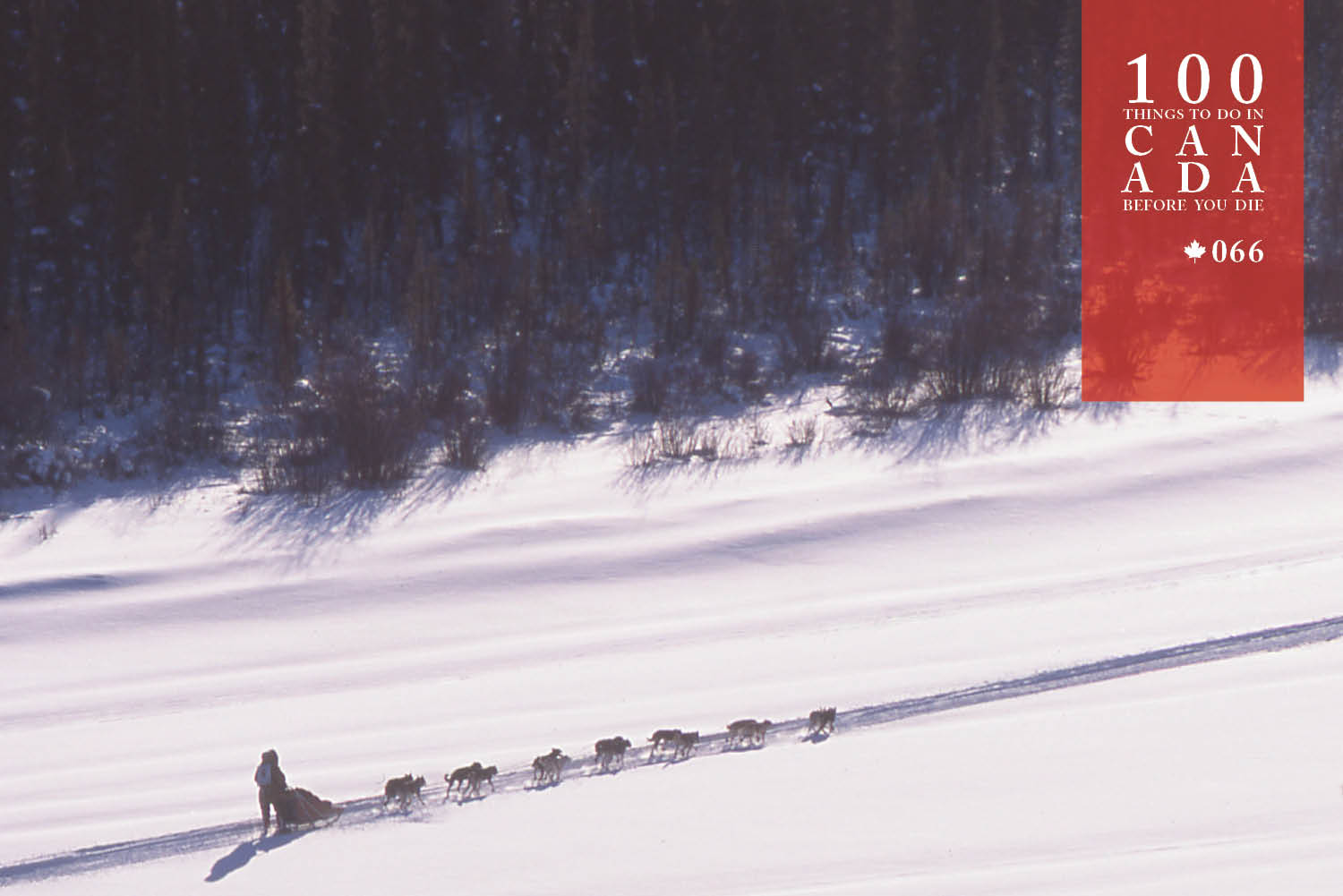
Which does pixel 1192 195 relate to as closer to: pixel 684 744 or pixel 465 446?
pixel 465 446

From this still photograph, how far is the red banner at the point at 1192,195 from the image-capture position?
65.1 ft

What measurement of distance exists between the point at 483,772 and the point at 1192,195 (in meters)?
19.4

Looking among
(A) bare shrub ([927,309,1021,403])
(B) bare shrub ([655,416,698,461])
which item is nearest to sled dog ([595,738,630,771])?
(B) bare shrub ([655,416,698,461])

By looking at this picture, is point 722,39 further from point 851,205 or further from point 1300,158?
point 1300,158

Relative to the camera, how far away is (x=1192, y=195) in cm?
2398

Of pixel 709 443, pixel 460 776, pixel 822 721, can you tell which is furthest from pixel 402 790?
pixel 709 443

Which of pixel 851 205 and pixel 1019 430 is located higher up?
pixel 851 205

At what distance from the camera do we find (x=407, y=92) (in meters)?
23.3

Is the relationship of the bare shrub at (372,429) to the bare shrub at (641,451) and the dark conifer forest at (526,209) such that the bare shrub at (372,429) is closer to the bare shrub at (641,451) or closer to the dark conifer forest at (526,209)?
the dark conifer forest at (526,209)

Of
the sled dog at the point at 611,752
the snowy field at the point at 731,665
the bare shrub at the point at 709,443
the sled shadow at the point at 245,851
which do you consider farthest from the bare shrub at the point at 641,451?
the sled shadow at the point at 245,851

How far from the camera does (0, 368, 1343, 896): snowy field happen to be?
27.5ft

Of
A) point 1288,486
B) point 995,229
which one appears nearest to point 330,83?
point 995,229

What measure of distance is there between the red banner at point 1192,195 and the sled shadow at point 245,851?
13.6m

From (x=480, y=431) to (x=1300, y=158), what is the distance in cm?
1727
